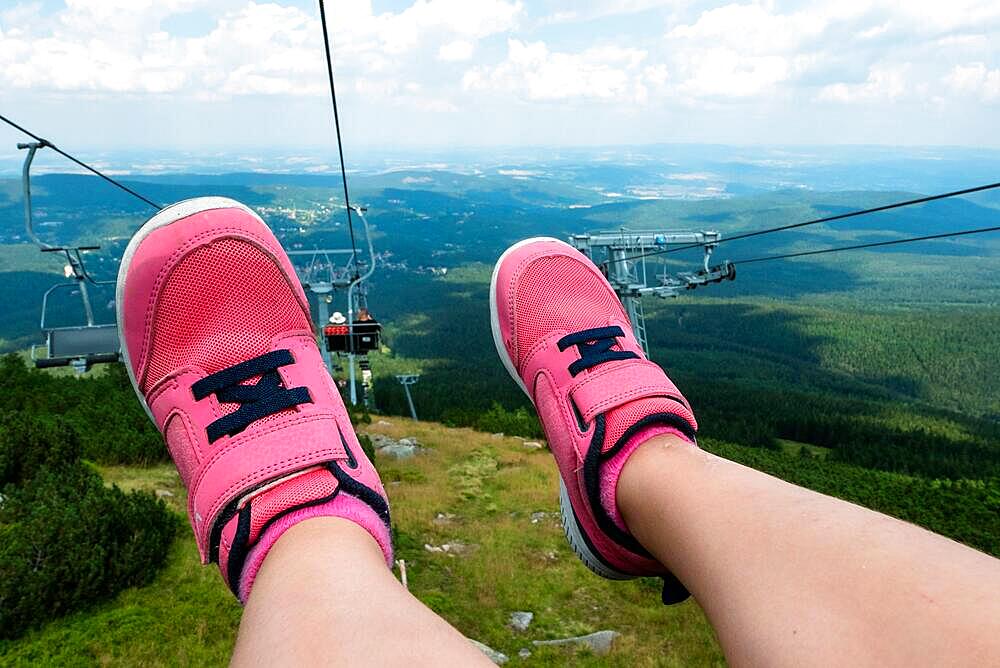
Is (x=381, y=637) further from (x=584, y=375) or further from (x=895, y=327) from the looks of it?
(x=895, y=327)

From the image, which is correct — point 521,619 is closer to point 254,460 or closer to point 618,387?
point 618,387

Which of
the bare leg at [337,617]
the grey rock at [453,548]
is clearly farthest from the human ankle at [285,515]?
the grey rock at [453,548]

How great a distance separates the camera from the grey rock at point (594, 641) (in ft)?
12.8

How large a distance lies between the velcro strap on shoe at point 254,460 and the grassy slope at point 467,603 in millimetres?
2072

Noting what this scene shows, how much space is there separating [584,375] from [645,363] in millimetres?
264

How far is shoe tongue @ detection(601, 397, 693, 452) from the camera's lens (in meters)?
2.20

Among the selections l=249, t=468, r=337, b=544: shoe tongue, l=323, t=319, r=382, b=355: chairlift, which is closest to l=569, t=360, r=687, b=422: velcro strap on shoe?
l=249, t=468, r=337, b=544: shoe tongue

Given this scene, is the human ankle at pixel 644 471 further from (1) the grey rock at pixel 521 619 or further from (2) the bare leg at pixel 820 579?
(1) the grey rock at pixel 521 619

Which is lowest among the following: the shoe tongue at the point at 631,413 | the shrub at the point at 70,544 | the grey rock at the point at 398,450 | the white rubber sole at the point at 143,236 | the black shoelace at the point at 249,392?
the grey rock at the point at 398,450

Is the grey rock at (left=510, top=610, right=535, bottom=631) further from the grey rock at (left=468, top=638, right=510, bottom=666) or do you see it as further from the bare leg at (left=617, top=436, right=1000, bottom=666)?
the bare leg at (left=617, top=436, right=1000, bottom=666)

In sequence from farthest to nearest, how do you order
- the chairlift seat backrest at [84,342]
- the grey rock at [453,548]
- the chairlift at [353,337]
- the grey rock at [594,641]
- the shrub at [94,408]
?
the chairlift at [353,337], the shrub at [94,408], the chairlift seat backrest at [84,342], the grey rock at [453,548], the grey rock at [594,641]

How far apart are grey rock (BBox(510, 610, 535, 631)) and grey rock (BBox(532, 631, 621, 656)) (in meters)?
0.20

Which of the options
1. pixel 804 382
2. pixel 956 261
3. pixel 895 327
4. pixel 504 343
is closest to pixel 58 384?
pixel 504 343

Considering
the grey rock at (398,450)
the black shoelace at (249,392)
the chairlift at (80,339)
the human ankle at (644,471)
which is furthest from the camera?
the grey rock at (398,450)
